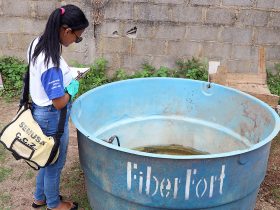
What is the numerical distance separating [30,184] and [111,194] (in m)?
1.12

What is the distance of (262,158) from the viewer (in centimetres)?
262

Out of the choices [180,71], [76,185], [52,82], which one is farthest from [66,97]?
[180,71]

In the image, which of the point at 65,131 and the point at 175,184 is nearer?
the point at 175,184

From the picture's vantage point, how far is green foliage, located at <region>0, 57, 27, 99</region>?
5.12 meters

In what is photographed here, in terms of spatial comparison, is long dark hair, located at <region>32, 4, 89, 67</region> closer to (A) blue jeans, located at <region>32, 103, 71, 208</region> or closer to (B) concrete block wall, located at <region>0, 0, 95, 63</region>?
(A) blue jeans, located at <region>32, 103, 71, 208</region>

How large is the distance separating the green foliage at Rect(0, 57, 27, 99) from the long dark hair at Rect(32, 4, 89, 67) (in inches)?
110

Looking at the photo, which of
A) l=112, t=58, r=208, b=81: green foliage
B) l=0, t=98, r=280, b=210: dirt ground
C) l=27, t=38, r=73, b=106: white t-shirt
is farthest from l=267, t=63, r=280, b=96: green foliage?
l=27, t=38, r=73, b=106: white t-shirt

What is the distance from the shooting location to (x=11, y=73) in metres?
5.16

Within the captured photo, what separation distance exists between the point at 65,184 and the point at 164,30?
2333 millimetres

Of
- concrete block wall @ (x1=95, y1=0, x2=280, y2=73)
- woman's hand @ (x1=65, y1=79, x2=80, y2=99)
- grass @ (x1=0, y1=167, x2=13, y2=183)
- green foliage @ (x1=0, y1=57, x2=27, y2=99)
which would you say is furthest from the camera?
green foliage @ (x1=0, y1=57, x2=27, y2=99)

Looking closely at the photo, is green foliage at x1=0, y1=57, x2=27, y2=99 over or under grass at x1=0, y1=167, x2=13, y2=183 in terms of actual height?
over

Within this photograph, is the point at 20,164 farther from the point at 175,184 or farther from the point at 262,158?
the point at 262,158

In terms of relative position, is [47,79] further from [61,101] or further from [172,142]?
[172,142]

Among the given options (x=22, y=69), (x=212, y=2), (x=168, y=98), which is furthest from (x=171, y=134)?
(x=22, y=69)
